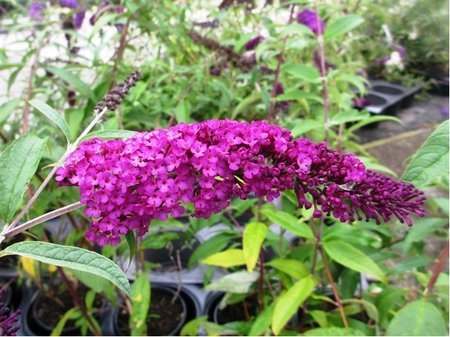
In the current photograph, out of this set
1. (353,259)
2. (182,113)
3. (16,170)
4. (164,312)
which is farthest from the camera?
(164,312)

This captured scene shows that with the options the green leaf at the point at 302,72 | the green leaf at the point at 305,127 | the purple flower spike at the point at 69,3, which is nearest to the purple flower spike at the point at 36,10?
the purple flower spike at the point at 69,3

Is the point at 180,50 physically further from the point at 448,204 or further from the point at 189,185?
the point at 189,185

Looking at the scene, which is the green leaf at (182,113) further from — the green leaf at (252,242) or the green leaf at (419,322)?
the green leaf at (419,322)

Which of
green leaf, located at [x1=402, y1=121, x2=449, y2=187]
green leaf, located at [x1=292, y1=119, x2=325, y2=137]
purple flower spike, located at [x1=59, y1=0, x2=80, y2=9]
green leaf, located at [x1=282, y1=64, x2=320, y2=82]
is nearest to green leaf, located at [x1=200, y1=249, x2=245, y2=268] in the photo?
green leaf, located at [x1=292, y1=119, x2=325, y2=137]

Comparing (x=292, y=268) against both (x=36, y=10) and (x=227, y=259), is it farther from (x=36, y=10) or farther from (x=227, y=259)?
(x=36, y=10)

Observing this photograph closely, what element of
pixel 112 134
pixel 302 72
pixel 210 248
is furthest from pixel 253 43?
pixel 112 134

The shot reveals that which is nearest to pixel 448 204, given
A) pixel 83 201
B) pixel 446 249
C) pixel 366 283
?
pixel 446 249
